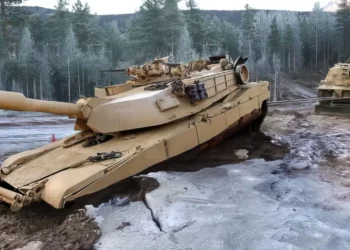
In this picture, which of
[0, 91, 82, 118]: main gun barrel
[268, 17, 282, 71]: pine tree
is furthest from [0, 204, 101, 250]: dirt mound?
[268, 17, 282, 71]: pine tree

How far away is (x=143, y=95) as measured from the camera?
29.0 ft

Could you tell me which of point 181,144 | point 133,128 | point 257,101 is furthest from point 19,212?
point 257,101

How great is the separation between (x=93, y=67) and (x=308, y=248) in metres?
31.2

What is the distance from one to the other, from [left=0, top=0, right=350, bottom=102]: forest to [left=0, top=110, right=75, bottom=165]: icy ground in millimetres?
9924

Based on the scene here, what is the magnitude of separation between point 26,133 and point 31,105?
36.2ft

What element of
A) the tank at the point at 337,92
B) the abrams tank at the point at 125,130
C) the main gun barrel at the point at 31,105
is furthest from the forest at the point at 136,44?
the main gun barrel at the point at 31,105

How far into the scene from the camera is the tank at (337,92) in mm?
16281

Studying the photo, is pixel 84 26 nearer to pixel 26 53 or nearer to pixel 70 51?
pixel 70 51

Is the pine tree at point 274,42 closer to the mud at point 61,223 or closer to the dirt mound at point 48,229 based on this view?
the mud at point 61,223

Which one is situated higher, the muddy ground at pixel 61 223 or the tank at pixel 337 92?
the tank at pixel 337 92

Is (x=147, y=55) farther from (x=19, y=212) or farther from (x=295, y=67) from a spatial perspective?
(x=19, y=212)

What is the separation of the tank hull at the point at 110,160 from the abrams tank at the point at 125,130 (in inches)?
0.6

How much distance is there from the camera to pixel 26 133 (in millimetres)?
17469

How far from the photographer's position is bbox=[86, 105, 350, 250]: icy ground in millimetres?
5707
